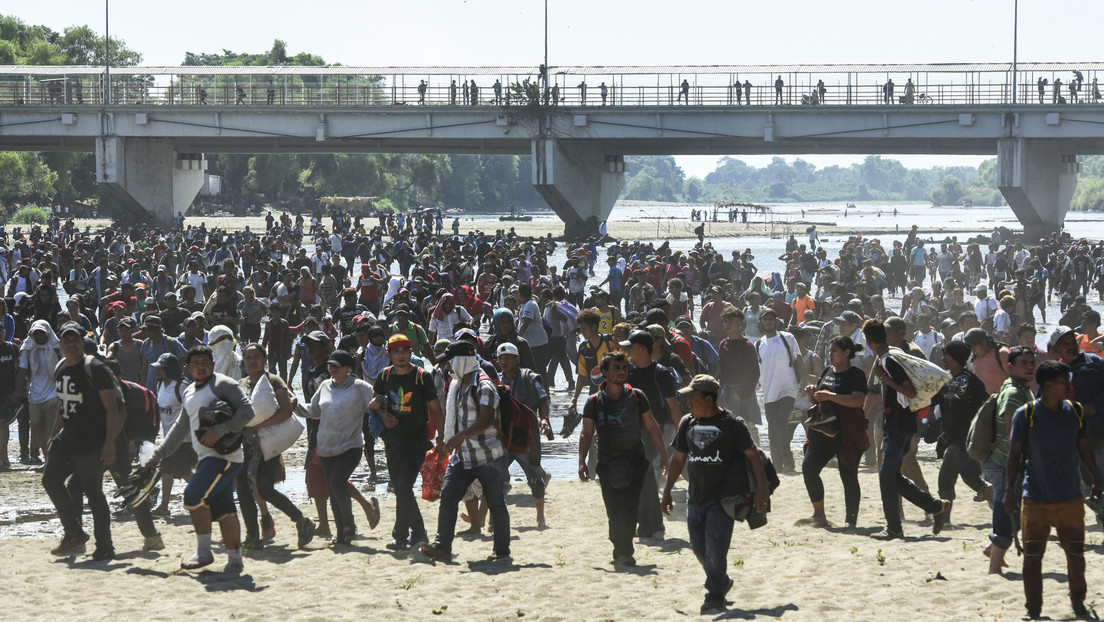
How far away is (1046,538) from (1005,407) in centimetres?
95

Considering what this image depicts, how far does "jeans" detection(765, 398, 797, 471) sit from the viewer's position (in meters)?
11.0

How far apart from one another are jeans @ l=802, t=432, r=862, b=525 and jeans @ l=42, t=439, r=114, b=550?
14.3 ft

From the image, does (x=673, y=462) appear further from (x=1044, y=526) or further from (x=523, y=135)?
(x=523, y=135)

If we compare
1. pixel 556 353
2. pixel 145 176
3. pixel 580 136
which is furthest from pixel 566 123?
pixel 556 353

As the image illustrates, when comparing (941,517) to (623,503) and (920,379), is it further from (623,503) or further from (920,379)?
(623,503)

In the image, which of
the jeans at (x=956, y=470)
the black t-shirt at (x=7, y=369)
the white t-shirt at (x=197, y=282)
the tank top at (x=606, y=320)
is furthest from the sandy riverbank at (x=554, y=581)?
the white t-shirt at (x=197, y=282)

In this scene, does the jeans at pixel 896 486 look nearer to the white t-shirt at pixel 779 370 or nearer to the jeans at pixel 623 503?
the jeans at pixel 623 503

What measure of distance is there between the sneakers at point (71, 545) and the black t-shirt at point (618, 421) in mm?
3285

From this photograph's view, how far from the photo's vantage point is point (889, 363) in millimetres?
8562

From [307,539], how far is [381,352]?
2314mm

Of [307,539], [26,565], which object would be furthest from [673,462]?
[26,565]

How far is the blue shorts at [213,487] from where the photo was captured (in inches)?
313

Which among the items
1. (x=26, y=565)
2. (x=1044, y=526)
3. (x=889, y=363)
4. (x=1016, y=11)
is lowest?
(x=26, y=565)

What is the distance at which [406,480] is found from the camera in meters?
8.63
